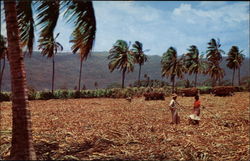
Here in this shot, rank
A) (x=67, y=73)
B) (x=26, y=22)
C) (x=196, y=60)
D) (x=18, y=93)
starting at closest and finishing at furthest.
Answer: (x=18, y=93) → (x=26, y=22) → (x=196, y=60) → (x=67, y=73)

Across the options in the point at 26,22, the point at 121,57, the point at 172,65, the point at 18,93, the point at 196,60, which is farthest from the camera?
the point at 196,60

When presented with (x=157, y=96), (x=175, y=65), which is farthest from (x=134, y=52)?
(x=157, y=96)

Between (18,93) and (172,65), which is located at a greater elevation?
(172,65)

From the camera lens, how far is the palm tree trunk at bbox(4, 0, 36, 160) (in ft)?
17.6

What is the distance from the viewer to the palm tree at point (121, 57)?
52656mm

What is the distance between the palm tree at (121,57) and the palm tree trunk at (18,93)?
1839 inches

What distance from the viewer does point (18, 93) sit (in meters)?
5.34

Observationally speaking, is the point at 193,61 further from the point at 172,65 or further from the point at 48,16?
the point at 48,16

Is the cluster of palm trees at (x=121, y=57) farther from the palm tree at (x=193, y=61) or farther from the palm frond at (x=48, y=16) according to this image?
the palm frond at (x=48, y=16)

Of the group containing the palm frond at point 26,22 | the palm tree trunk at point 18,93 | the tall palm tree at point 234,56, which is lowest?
the palm tree trunk at point 18,93

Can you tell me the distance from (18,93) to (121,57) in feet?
156

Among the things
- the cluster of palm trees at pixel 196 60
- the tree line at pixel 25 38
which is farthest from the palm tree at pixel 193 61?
the tree line at pixel 25 38

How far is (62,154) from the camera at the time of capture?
273 inches

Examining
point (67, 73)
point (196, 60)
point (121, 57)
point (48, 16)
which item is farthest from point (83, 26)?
point (67, 73)
